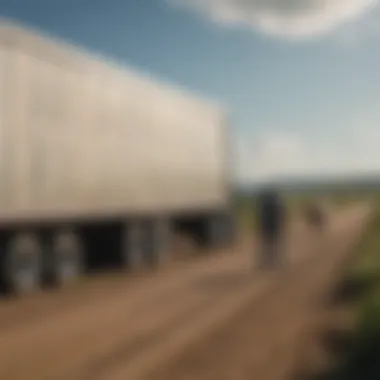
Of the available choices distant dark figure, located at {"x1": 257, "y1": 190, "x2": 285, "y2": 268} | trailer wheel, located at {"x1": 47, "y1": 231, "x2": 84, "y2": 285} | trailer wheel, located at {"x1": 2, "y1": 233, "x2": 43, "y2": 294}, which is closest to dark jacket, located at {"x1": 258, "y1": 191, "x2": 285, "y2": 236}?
distant dark figure, located at {"x1": 257, "y1": 190, "x2": 285, "y2": 268}

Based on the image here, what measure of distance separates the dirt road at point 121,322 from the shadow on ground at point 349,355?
1.54 m

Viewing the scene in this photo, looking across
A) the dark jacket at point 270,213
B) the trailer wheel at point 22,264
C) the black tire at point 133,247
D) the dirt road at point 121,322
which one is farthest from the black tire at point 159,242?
the trailer wheel at point 22,264

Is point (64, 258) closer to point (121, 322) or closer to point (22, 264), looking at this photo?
point (22, 264)

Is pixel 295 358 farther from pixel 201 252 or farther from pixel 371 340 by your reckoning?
pixel 201 252

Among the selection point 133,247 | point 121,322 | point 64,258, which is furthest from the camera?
point 133,247

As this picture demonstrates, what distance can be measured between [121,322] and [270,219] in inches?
310

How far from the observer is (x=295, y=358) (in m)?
9.95

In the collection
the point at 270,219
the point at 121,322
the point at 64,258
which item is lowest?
the point at 121,322

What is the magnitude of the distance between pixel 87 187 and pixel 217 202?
1208 cm

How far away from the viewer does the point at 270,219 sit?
65.1 ft

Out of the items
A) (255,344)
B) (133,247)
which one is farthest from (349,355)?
(133,247)

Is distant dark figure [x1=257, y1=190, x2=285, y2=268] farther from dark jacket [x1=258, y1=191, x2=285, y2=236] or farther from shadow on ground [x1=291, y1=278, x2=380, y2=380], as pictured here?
shadow on ground [x1=291, y1=278, x2=380, y2=380]

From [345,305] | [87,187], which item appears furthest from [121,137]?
[345,305]

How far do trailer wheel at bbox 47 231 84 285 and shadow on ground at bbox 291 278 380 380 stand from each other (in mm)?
6932
